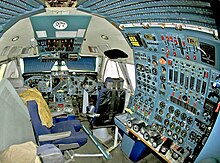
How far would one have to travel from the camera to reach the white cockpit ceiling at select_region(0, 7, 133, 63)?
14.4 ft

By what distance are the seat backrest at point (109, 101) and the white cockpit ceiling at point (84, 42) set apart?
76cm

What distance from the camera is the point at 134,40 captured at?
4402 millimetres

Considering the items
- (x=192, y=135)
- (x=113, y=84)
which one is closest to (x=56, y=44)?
(x=113, y=84)

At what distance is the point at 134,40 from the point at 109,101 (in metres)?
1.37

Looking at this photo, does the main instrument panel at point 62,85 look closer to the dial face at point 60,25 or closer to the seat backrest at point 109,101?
the seat backrest at point 109,101

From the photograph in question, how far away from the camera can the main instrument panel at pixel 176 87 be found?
312 centimetres

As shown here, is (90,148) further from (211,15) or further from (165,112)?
(211,15)

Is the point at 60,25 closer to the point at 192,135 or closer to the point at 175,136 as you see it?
the point at 175,136

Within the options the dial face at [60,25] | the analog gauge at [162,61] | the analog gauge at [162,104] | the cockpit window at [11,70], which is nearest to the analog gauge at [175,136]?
the analog gauge at [162,104]

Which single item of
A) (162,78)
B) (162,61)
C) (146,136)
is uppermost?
(162,61)

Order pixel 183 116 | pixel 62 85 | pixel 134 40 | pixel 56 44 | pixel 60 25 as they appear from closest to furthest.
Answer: pixel 183 116 < pixel 134 40 < pixel 60 25 < pixel 56 44 < pixel 62 85

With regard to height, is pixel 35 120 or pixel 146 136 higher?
pixel 35 120

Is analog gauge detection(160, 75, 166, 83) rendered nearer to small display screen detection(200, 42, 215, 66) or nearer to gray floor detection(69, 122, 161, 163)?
small display screen detection(200, 42, 215, 66)

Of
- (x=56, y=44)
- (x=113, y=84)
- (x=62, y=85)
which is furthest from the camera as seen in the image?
(x=62, y=85)
